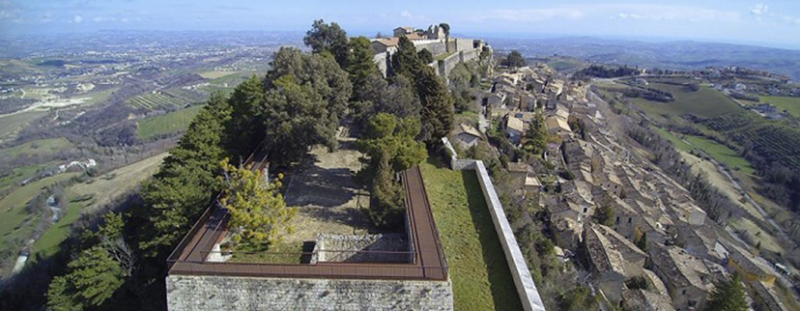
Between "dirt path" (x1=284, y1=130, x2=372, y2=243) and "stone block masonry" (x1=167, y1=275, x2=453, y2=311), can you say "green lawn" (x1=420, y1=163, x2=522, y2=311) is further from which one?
"dirt path" (x1=284, y1=130, x2=372, y2=243)

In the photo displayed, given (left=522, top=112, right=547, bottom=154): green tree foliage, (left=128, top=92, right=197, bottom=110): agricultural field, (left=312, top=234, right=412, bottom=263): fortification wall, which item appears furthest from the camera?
(left=128, top=92, right=197, bottom=110): agricultural field

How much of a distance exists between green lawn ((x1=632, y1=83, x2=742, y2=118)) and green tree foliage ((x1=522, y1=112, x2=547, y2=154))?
240 ft

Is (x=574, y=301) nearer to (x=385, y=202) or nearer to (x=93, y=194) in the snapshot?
(x=385, y=202)

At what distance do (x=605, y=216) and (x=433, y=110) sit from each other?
624 inches

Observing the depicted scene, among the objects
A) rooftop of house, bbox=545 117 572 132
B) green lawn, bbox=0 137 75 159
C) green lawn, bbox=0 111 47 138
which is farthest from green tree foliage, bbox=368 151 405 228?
green lawn, bbox=0 111 47 138

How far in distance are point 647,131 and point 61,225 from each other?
79.8 m

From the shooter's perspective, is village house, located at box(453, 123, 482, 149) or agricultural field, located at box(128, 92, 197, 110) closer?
village house, located at box(453, 123, 482, 149)

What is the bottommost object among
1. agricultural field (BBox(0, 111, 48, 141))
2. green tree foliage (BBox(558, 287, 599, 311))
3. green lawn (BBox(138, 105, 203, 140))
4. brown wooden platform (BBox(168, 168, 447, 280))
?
agricultural field (BBox(0, 111, 48, 141))

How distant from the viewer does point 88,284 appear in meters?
12.0

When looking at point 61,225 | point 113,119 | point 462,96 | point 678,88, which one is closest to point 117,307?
point 462,96

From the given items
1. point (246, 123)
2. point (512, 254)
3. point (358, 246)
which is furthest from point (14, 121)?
point (512, 254)

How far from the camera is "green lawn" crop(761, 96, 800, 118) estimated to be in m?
93.9

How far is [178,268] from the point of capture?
9.79 metres

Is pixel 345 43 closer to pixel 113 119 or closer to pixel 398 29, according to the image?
pixel 398 29
